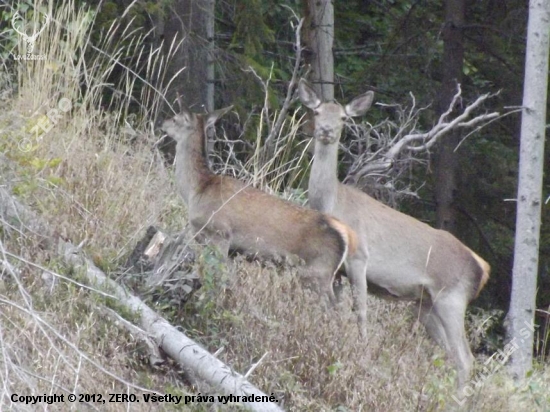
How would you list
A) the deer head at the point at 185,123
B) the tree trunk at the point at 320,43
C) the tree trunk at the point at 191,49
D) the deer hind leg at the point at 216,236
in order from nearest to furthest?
the deer hind leg at the point at 216,236, the deer head at the point at 185,123, the tree trunk at the point at 191,49, the tree trunk at the point at 320,43

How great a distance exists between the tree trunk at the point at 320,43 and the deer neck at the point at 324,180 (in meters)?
4.71

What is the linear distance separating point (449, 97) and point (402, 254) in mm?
7349

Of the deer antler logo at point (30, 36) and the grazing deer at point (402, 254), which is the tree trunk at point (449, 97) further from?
the deer antler logo at point (30, 36)

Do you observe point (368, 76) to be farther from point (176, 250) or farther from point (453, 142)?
point (176, 250)

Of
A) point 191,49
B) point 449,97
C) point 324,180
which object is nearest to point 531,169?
point 324,180

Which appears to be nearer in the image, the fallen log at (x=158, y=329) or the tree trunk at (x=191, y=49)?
the fallen log at (x=158, y=329)

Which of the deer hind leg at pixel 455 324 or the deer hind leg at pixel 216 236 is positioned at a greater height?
the deer hind leg at pixel 216 236

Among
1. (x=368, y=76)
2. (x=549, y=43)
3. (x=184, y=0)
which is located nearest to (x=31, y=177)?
(x=549, y=43)

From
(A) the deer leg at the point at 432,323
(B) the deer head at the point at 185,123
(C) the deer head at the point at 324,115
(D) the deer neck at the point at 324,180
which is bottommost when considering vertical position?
(A) the deer leg at the point at 432,323

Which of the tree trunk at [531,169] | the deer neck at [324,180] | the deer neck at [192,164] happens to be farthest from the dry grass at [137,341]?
the deer neck at [324,180]

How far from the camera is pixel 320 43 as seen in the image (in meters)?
13.6

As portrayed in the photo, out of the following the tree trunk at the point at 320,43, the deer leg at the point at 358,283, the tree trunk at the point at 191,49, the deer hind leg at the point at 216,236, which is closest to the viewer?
the deer hind leg at the point at 216,236

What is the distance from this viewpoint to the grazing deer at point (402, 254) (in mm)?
8367

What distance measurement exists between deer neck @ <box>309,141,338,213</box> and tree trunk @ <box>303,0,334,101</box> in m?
4.71
